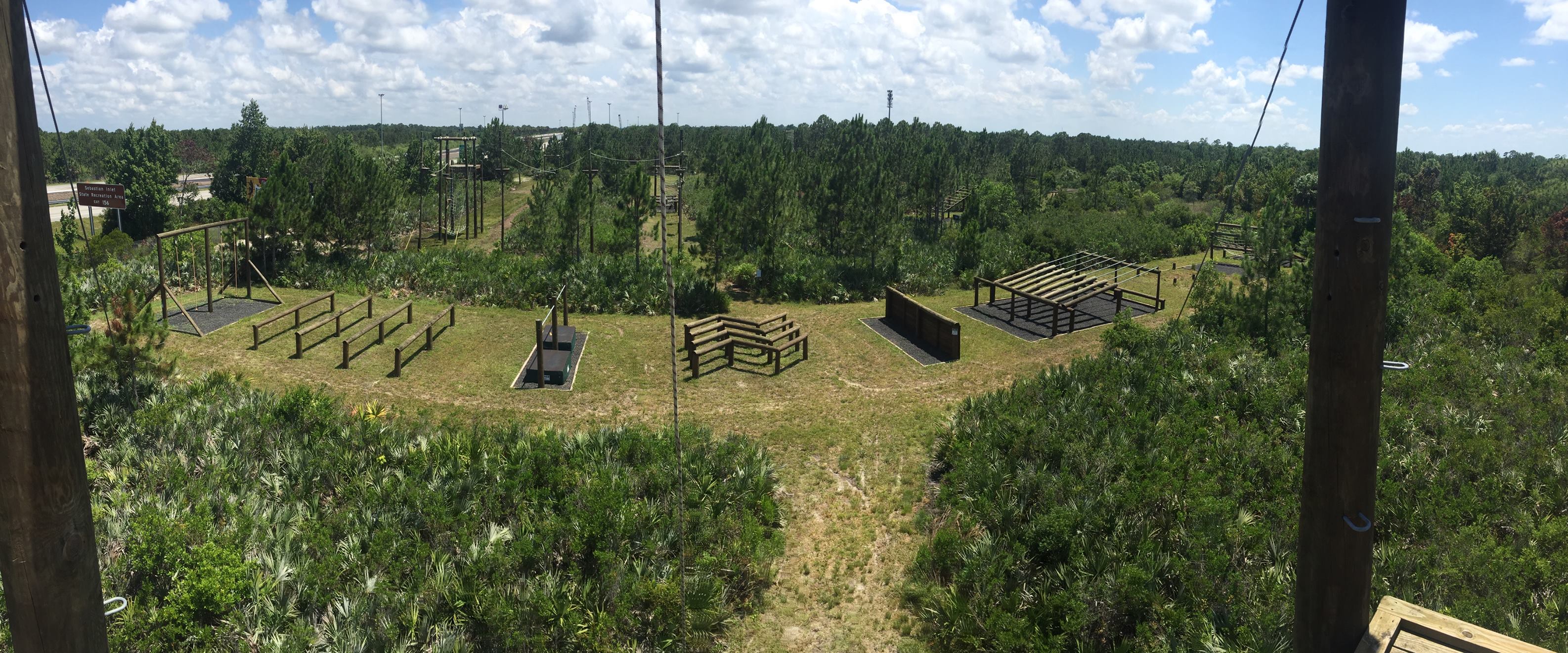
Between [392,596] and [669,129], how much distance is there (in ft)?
516

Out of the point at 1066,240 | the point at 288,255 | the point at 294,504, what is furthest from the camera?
the point at 1066,240

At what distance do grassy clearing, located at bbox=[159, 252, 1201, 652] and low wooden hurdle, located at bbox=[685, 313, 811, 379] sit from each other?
485mm

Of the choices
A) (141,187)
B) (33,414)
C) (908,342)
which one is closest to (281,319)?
(908,342)

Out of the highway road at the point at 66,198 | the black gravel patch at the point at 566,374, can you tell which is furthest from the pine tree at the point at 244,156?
the black gravel patch at the point at 566,374

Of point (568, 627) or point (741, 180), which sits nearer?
point (568, 627)

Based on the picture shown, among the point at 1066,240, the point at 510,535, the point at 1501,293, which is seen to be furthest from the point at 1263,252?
the point at 1066,240

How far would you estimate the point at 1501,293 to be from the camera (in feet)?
66.6

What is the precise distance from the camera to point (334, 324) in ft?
70.9

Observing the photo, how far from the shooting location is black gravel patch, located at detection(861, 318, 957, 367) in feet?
65.8

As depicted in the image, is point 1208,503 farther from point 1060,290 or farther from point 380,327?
point 380,327

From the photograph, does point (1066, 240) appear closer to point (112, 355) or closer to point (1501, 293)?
point (1501, 293)

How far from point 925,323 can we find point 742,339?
16.9 ft

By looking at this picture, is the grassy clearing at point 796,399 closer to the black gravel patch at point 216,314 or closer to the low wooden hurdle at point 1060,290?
the black gravel patch at point 216,314

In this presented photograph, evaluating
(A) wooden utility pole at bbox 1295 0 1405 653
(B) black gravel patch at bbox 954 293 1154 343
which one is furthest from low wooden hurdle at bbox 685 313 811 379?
(A) wooden utility pole at bbox 1295 0 1405 653
